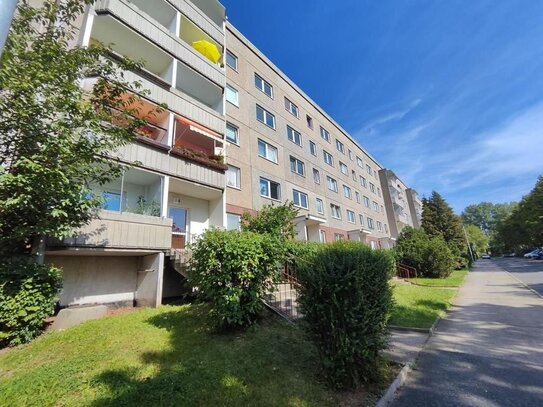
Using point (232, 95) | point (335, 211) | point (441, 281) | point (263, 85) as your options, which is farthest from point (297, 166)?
point (441, 281)

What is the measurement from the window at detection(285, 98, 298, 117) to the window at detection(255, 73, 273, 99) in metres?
2.47

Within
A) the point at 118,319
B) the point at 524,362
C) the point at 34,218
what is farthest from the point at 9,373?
the point at 524,362

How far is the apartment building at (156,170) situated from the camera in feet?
33.9

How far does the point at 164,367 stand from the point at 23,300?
424 centimetres

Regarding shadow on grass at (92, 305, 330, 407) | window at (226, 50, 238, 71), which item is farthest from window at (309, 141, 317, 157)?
shadow on grass at (92, 305, 330, 407)

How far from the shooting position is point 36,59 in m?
7.05

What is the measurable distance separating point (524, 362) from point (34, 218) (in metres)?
11.8

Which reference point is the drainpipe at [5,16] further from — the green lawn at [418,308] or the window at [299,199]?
the window at [299,199]

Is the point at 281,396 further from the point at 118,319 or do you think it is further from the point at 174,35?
the point at 174,35

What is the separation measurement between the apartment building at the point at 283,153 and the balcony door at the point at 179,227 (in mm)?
2694

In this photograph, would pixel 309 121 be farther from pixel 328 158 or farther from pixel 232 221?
pixel 232 221

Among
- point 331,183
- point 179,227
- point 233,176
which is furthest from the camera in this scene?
point 331,183

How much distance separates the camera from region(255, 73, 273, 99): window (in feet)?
78.5

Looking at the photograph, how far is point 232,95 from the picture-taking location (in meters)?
20.5
